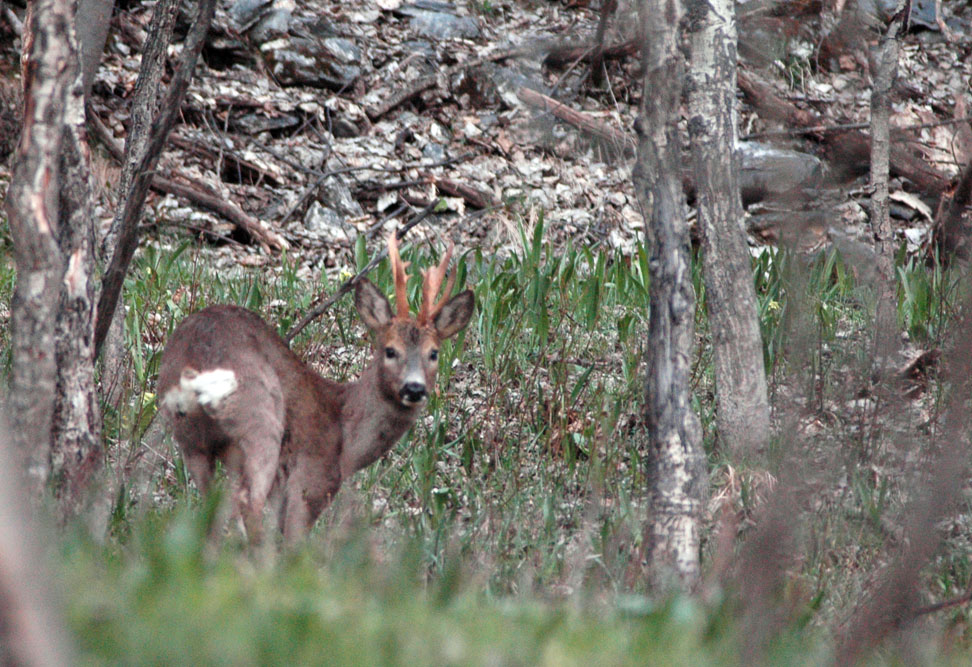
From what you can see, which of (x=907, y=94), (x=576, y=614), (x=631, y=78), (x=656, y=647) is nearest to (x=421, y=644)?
(x=656, y=647)

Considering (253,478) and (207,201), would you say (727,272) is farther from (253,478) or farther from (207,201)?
(207,201)

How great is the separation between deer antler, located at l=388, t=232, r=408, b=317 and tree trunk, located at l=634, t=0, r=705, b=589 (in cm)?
132

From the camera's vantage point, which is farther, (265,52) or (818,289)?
(265,52)

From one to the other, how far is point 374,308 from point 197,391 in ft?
3.66

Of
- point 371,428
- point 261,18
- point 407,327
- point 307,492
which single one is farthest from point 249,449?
point 261,18

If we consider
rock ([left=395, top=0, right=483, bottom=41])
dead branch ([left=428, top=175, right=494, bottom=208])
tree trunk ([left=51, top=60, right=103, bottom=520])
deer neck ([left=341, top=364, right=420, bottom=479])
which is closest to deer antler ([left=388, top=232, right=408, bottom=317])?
deer neck ([left=341, top=364, right=420, bottom=479])

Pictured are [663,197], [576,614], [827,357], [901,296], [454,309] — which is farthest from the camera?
[901,296]

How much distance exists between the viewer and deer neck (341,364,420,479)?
5.28 meters

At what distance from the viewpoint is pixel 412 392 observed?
5.04 meters

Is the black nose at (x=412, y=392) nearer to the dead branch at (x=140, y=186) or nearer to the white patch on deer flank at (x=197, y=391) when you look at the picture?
the white patch on deer flank at (x=197, y=391)

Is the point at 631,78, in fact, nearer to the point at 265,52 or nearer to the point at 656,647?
the point at 265,52

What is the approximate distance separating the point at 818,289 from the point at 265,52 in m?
6.86

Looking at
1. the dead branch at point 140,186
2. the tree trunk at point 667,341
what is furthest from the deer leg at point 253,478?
the tree trunk at point 667,341

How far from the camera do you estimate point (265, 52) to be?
460 inches
